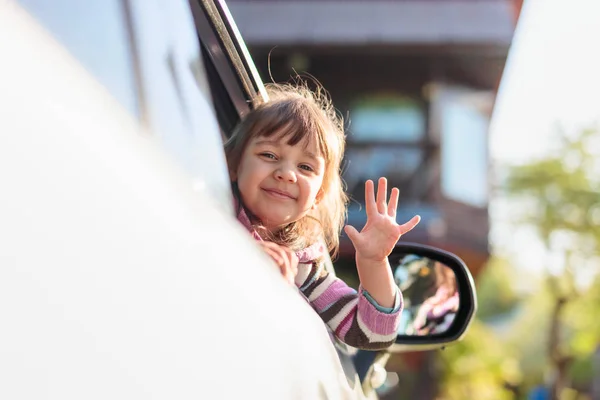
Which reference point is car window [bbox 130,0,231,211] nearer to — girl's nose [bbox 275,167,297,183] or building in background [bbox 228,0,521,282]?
girl's nose [bbox 275,167,297,183]

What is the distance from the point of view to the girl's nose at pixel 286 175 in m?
1.43

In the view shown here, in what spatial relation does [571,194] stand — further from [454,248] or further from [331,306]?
[331,306]

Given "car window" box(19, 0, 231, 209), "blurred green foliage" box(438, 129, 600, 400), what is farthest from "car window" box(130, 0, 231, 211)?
"blurred green foliage" box(438, 129, 600, 400)

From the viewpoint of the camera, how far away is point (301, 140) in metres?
1.54

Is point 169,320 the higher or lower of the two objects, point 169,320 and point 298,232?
the higher

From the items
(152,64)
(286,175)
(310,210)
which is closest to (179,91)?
(152,64)

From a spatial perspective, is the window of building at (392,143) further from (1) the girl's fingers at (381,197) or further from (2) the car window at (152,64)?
(2) the car window at (152,64)

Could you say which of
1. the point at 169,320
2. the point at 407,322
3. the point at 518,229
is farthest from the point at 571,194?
the point at 169,320

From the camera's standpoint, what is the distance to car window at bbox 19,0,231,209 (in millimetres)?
652

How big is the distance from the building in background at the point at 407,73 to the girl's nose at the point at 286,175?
42.2 feet

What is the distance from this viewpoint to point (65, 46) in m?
0.59

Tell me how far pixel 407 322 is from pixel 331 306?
31.5 inches

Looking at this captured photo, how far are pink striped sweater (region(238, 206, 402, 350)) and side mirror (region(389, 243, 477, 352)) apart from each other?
0.52m

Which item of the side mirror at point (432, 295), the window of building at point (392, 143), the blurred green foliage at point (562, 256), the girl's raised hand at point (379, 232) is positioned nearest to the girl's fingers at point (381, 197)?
the girl's raised hand at point (379, 232)
